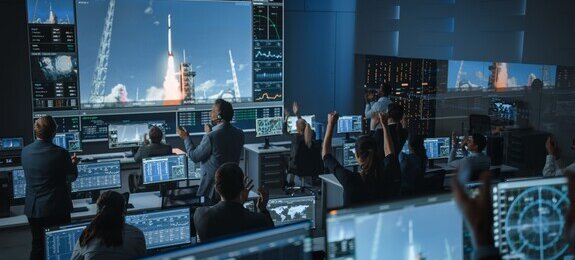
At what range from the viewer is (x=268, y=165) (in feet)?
29.6

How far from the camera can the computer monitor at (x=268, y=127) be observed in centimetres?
917

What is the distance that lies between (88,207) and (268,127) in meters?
3.97

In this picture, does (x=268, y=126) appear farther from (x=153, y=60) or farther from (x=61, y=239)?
(x=61, y=239)

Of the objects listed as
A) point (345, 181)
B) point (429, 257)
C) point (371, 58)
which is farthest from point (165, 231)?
point (371, 58)

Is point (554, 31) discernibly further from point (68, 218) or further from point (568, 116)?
point (68, 218)

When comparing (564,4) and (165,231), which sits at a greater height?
(564,4)

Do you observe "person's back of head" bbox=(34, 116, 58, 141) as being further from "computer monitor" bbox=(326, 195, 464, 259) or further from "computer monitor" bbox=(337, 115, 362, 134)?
"computer monitor" bbox=(337, 115, 362, 134)

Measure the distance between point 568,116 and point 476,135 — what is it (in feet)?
6.88

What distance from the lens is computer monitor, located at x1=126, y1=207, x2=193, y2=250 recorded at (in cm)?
412

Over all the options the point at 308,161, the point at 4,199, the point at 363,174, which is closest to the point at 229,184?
the point at 363,174

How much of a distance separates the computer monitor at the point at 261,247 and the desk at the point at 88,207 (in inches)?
141

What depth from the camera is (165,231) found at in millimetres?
4207

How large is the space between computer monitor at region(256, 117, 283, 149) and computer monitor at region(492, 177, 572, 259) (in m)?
7.04

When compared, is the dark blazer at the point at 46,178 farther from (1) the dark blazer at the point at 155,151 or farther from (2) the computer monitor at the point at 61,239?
(1) the dark blazer at the point at 155,151
